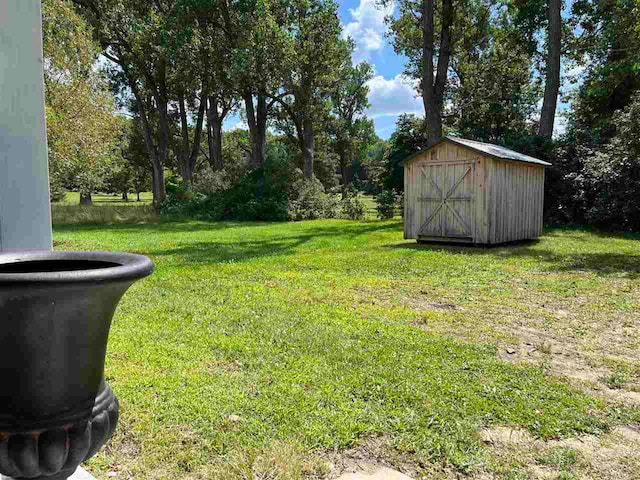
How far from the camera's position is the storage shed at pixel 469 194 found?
32.0 ft

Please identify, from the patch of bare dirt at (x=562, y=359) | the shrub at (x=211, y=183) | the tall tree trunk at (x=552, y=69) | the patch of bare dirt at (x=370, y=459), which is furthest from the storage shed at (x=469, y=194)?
the shrub at (x=211, y=183)

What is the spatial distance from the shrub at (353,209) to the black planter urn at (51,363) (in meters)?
18.8

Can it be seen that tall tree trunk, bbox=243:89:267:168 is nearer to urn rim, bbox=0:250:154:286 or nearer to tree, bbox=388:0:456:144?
tree, bbox=388:0:456:144

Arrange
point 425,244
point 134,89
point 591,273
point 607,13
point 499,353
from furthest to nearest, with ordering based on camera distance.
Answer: point 134,89, point 607,13, point 425,244, point 591,273, point 499,353

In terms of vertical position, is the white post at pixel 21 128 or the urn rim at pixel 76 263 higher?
the white post at pixel 21 128

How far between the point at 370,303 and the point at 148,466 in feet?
11.5

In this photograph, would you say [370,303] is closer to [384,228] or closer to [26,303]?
[26,303]

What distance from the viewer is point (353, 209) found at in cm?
2022

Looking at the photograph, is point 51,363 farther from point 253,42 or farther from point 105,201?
point 105,201

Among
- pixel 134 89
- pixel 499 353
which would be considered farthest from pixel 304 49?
pixel 499 353

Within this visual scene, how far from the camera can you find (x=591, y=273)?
7070 millimetres

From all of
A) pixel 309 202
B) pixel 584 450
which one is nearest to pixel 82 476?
pixel 584 450

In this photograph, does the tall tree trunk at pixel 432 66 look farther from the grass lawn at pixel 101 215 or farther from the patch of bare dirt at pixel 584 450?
the patch of bare dirt at pixel 584 450

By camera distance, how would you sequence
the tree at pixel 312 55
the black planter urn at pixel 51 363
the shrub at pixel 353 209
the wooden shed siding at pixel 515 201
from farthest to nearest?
the shrub at pixel 353 209
the tree at pixel 312 55
the wooden shed siding at pixel 515 201
the black planter urn at pixel 51 363
